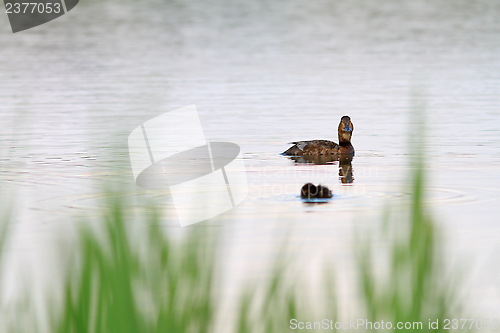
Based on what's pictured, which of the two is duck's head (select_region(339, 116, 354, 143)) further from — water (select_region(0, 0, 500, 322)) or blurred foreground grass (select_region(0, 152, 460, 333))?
blurred foreground grass (select_region(0, 152, 460, 333))

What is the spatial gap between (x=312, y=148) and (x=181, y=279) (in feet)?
37.9

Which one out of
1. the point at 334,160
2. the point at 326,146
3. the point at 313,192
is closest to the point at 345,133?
the point at 326,146

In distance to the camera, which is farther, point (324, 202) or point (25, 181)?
point (25, 181)

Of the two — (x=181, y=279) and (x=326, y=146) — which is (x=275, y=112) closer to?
(x=326, y=146)

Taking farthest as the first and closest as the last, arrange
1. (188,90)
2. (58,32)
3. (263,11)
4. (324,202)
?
1. (263,11)
2. (58,32)
3. (188,90)
4. (324,202)

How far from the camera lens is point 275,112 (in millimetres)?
Result: 20688

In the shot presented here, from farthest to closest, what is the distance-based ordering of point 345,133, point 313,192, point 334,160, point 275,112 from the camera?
point 275,112, point 345,133, point 334,160, point 313,192

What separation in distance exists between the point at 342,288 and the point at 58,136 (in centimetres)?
1165

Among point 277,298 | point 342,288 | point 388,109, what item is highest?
point 277,298

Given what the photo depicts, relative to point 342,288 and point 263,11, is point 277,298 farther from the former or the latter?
point 263,11

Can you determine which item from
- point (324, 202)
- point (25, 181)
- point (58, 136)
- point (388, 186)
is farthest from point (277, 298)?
point (58, 136)

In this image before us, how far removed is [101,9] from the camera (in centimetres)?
7688

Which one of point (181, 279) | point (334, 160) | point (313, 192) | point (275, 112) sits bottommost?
point (275, 112)

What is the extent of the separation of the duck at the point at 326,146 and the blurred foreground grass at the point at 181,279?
10990 mm
